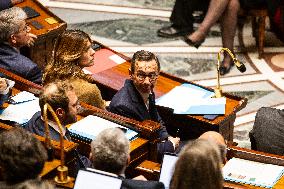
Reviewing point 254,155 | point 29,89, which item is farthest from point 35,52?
point 254,155

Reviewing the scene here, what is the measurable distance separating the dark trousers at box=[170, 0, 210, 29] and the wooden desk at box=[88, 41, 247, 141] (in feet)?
7.59

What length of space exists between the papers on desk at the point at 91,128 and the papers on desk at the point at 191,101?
0.72m

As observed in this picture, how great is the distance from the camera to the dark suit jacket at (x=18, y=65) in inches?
206

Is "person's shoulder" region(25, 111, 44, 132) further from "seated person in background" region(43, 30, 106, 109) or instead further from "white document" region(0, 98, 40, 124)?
"seated person in background" region(43, 30, 106, 109)

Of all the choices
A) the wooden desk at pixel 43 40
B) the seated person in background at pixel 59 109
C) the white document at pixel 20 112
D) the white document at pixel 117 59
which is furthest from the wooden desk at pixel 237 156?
the wooden desk at pixel 43 40

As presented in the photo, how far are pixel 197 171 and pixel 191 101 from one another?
1.95 m

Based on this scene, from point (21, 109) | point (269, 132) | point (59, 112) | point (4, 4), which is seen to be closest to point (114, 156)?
point (59, 112)

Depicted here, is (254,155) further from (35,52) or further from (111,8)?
(111,8)

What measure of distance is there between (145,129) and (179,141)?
0.65 metres

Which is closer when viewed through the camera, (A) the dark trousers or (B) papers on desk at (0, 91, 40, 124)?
(B) papers on desk at (0, 91, 40, 124)

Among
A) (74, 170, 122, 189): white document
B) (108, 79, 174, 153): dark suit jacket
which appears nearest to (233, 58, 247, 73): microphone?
(108, 79, 174, 153): dark suit jacket

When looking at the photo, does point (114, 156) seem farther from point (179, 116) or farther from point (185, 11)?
point (185, 11)

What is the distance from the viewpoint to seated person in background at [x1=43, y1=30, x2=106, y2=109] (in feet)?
15.3

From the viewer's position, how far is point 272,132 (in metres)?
4.63
